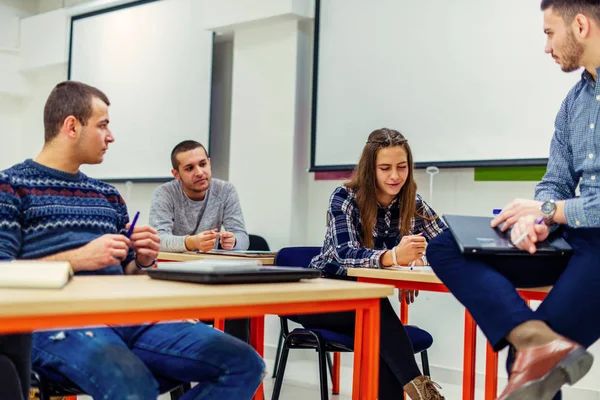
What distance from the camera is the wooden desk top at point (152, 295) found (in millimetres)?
1003

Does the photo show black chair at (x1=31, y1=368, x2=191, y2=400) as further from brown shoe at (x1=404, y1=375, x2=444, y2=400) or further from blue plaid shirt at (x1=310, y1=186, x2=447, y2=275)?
blue plaid shirt at (x1=310, y1=186, x2=447, y2=275)

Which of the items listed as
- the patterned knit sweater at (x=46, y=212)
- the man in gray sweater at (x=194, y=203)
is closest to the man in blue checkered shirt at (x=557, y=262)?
the patterned knit sweater at (x=46, y=212)

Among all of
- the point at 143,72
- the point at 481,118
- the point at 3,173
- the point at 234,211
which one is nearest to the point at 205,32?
the point at 143,72

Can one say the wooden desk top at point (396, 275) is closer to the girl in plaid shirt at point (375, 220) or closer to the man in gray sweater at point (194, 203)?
the girl in plaid shirt at point (375, 220)

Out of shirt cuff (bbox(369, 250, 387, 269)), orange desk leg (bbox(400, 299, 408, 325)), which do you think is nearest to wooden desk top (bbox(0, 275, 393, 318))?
shirt cuff (bbox(369, 250, 387, 269))

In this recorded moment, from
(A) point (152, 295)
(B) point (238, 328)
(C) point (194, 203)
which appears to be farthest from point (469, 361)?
(C) point (194, 203)

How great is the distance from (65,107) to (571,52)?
1.39m

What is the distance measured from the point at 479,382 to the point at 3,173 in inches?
108

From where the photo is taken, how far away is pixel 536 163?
3.37m

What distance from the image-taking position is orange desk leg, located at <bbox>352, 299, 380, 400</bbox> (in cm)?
155

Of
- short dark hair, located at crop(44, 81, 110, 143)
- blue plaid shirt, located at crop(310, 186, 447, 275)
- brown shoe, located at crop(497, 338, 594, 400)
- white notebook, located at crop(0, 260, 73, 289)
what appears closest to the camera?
white notebook, located at crop(0, 260, 73, 289)

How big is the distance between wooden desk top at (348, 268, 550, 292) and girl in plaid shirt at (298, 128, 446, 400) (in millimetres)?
124

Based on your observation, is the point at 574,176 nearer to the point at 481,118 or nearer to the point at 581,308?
the point at 581,308

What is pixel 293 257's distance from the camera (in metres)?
2.74
